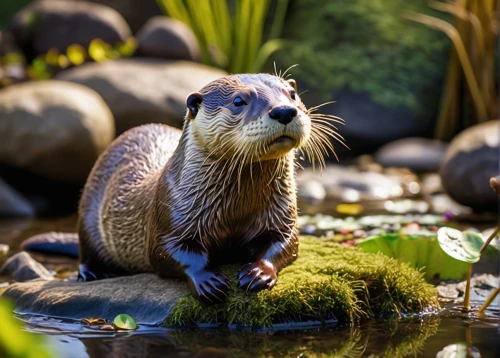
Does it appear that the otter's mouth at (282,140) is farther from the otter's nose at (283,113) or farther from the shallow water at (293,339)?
the shallow water at (293,339)

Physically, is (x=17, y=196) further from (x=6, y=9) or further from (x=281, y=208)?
(x=6, y=9)

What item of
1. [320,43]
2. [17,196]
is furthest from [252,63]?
[17,196]

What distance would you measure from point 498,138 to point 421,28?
5526 millimetres

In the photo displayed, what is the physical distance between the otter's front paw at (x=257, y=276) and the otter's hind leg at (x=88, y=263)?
1.15 m

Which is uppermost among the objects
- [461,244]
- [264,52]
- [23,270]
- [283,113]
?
[283,113]

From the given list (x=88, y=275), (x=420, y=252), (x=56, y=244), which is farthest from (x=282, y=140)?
(x=56, y=244)

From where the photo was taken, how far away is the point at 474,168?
6.90 metres

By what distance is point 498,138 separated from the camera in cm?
696

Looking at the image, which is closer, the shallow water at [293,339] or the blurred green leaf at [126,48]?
the shallow water at [293,339]

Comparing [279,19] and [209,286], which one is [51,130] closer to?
[209,286]

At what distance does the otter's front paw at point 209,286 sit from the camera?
10.9 ft

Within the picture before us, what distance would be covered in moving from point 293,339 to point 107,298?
0.90 m

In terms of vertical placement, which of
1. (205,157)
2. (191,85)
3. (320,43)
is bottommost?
(320,43)

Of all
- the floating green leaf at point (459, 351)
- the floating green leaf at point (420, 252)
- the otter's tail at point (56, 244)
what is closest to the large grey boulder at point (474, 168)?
the floating green leaf at point (420, 252)
